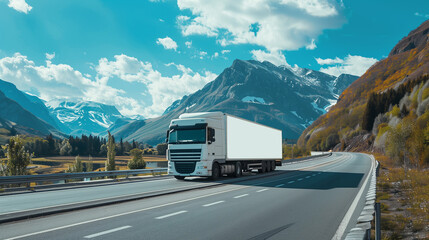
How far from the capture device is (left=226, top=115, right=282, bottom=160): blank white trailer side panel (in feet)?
72.7

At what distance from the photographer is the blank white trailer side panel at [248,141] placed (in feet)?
72.7

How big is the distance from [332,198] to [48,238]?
959 cm

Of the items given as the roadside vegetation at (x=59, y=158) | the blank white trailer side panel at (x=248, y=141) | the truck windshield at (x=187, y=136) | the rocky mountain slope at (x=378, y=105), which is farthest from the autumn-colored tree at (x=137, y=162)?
the rocky mountain slope at (x=378, y=105)

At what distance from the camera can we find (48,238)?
6.45 metres

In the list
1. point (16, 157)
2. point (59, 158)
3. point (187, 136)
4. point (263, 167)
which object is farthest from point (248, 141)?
point (59, 158)

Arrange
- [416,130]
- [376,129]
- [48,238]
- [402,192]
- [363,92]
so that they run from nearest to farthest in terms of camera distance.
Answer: [48,238] < [402,192] < [416,130] < [376,129] < [363,92]

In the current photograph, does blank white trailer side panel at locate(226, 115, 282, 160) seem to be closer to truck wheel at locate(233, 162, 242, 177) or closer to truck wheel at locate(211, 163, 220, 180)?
truck wheel at locate(233, 162, 242, 177)

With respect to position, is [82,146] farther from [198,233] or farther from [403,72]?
[198,233]

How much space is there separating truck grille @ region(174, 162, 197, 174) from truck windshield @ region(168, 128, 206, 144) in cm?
125

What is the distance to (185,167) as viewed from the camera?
66.8ft

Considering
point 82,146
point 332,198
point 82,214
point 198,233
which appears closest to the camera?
point 198,233

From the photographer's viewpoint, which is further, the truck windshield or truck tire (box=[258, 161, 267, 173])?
truck tire (box=[258, 161, 267, 173])

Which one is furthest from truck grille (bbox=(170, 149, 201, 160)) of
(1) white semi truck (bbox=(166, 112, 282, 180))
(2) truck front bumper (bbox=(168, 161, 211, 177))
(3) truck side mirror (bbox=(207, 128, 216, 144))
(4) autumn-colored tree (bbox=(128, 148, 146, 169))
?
(4) autumn-colored tree (bbox=(128, 148, 146, 169))

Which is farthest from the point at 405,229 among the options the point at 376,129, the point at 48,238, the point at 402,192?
the point at 376,129
